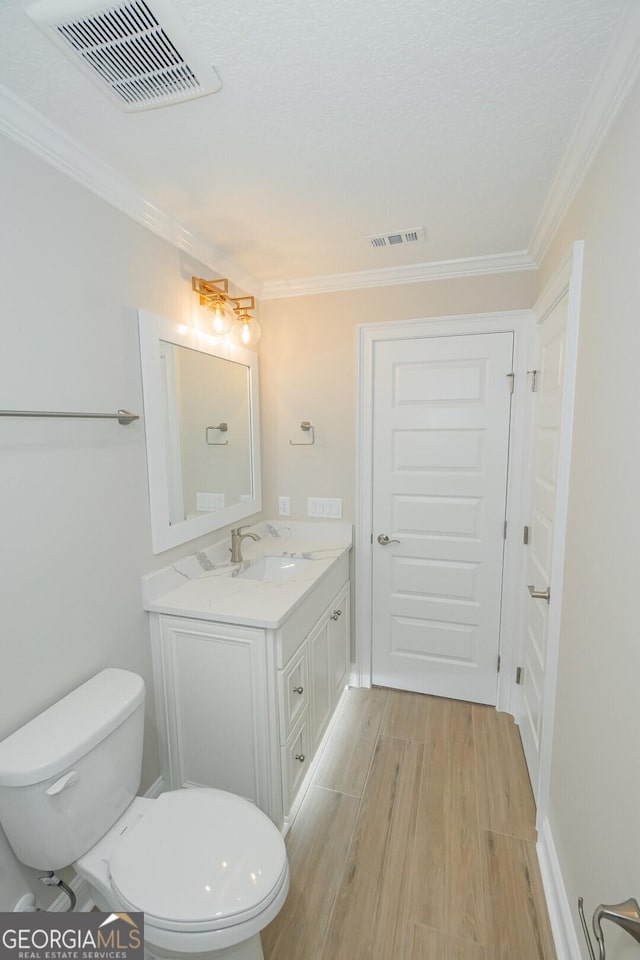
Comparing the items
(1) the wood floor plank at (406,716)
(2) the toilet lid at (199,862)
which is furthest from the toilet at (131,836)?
(1) the wood floor plank at (406,716)

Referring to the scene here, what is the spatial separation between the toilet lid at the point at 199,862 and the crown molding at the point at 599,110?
2093 mm

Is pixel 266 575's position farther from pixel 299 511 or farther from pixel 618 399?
pixel 618 399

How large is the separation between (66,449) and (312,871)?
169 cm

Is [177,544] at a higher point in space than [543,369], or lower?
lower

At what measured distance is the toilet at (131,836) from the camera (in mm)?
1008

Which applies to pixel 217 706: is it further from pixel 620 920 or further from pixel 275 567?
pixel 620 920

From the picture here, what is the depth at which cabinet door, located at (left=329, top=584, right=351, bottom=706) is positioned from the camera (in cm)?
219

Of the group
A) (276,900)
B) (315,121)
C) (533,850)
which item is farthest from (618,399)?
(533,850)

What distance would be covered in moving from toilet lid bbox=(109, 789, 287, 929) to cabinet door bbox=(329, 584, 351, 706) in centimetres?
96

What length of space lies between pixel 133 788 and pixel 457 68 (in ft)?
7.18

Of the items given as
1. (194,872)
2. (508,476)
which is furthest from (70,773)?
(508,476)

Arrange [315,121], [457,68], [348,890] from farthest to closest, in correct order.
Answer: [348,890] → [315,121] → [457,68]

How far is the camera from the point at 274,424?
2.57 metres

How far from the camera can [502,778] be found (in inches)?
76.0
